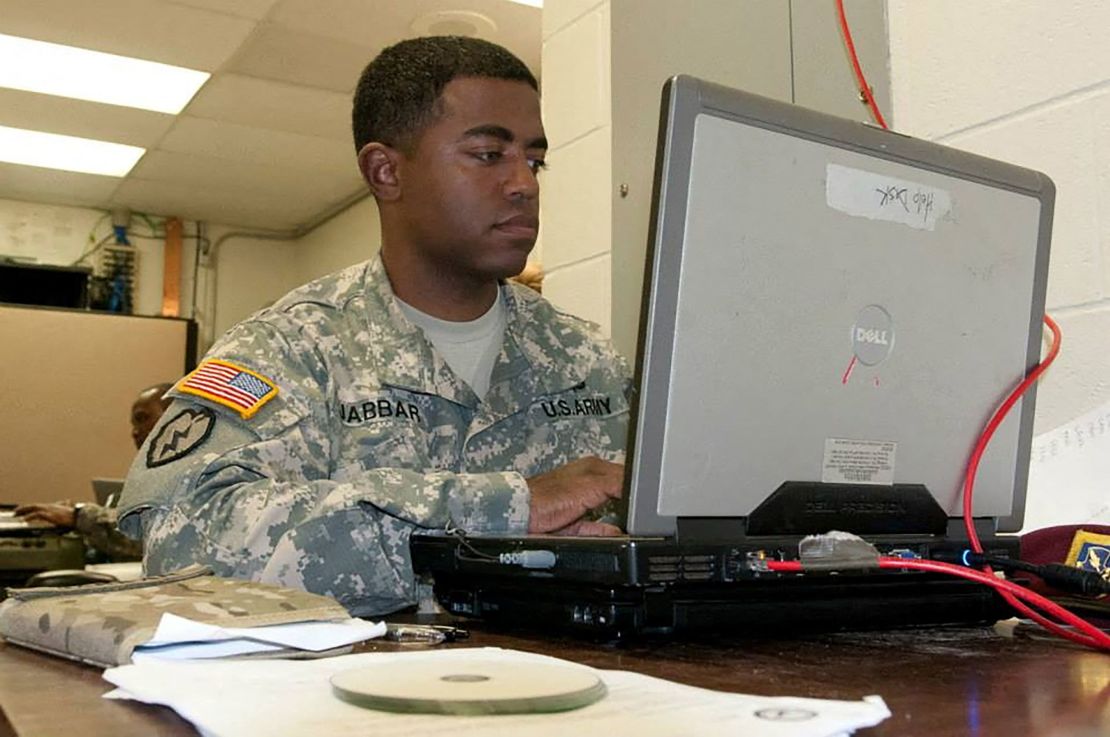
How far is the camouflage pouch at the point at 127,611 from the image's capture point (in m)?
0.62

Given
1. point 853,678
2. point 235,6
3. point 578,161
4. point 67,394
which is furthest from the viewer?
point 67,394

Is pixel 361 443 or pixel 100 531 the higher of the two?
pixel 361 443

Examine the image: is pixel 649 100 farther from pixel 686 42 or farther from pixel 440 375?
pixel 440 375

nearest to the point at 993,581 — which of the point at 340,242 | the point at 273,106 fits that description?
the point at 273,106

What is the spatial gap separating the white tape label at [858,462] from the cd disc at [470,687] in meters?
0.30

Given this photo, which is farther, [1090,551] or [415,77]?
[415,77]

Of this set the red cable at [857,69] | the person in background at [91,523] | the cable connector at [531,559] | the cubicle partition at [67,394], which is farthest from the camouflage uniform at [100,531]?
the cable connector at [531,559]

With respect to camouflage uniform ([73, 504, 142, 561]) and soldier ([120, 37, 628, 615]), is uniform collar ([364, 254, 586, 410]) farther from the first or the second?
camouflage uniform ([73, 504, 142, 561])

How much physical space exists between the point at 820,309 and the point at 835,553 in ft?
0.54

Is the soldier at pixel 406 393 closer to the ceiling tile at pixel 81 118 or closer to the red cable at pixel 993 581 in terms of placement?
the red cable at pixel 993 581

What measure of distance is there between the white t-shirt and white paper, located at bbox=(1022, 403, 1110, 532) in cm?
69

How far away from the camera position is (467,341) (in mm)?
1529

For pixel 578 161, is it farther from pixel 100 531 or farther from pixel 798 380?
pixel 100 531

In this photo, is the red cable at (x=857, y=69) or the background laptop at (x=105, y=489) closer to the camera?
the red cable at (x=857, y=69)
